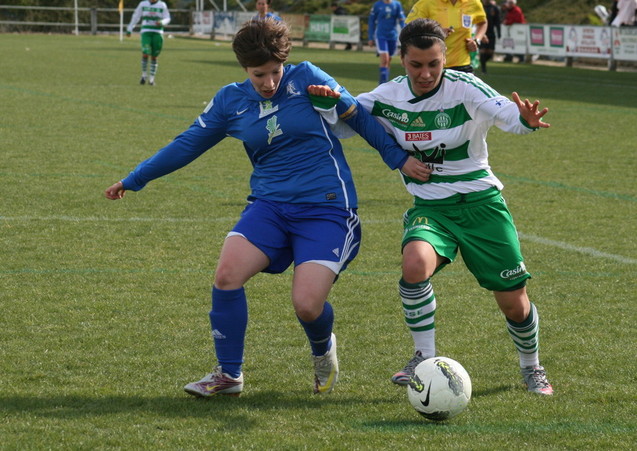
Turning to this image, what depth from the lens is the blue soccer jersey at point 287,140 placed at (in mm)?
4715

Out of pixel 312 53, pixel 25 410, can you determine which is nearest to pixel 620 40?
pixel 312 53

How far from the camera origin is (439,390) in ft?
13.9

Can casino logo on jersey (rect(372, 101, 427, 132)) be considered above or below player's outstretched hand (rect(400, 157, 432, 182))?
above

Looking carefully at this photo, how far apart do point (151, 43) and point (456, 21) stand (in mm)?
12555

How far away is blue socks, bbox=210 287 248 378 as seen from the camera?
14.9 ft

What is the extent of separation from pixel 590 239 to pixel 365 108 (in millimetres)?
3797

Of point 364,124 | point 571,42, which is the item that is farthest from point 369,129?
point 571,42

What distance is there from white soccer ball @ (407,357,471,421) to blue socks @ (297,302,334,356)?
0.50 metres

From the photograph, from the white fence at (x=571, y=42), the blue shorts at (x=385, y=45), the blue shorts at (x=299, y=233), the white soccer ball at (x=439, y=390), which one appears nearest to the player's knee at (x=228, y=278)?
the blue shorts at (x=299, y=233)

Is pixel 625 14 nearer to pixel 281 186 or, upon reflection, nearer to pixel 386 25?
pixel 386 25

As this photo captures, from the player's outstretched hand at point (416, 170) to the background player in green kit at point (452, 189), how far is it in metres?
0.08

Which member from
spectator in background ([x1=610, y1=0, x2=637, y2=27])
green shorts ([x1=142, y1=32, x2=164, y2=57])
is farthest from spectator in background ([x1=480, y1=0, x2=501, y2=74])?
green shorts ([x1=142, y1=32, x2=164, y2=57])

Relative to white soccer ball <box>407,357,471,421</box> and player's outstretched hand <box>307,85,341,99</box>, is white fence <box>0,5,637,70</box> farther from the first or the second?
white soccer ball <box>407,357,471,421</box>

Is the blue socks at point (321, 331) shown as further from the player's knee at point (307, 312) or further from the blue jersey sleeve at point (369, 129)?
the blue jersey sleeve at point (369, 129)
